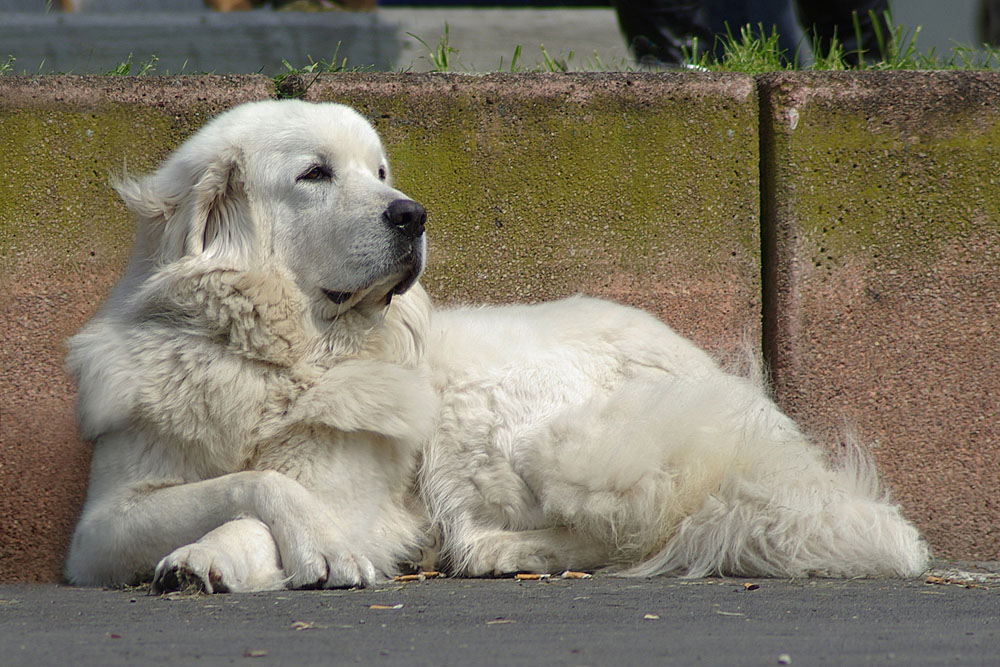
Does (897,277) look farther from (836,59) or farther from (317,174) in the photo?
(317,174)

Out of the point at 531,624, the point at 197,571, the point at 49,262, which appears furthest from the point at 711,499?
the point at 49,262

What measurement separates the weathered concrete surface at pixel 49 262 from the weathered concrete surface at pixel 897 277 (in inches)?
95.3

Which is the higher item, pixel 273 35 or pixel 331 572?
pixel 273 35

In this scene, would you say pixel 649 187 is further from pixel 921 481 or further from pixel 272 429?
pixel 272 429

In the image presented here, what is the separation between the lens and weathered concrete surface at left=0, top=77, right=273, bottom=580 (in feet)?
13.1

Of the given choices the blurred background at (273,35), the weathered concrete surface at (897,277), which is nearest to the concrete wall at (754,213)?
the weathered concrete surface at (897,277)

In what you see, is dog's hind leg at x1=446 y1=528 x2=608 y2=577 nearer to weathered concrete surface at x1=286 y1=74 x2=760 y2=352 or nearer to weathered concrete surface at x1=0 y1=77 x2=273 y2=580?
weathered concrete surface at x1=286 y1=74 x2=760 y2=352

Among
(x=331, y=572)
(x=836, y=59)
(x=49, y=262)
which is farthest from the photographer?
(x=836, y=59)

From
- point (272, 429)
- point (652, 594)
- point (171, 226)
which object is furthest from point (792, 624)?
point (171, 226)

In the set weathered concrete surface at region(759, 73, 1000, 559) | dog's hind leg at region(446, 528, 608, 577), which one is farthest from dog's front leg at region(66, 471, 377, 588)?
weathered concrete surface at region(759, 73, 1000, 559)

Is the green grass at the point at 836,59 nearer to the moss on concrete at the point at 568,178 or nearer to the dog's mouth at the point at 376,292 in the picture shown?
the moss on concrete at the point at 568,178

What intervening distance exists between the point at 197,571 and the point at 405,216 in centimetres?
119

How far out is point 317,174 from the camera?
346 centimetres

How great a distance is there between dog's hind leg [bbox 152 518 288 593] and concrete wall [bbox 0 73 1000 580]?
148 centimetres
